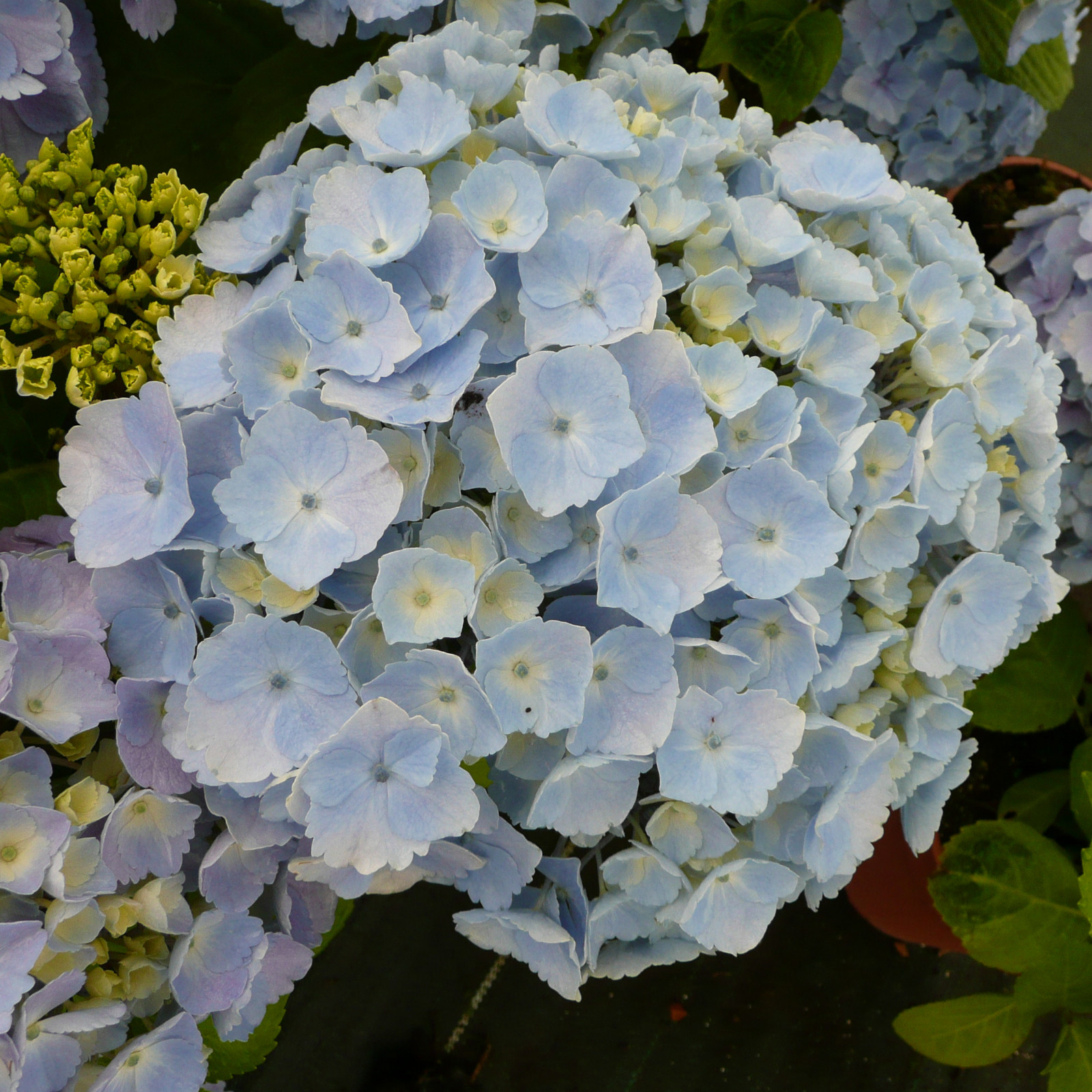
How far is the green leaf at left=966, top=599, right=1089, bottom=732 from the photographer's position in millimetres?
1034

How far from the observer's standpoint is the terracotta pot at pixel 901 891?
3.77 ft

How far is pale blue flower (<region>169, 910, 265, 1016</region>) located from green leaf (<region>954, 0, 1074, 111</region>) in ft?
3.05

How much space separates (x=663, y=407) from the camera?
52 centimetres

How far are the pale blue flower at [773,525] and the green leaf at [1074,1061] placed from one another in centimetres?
61

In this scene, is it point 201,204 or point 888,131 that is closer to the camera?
point 201,204

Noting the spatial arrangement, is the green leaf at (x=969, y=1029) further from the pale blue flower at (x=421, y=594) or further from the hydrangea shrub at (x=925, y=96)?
the hydrangea shrub at (x=925, y=96)

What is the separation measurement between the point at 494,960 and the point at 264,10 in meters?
1.01

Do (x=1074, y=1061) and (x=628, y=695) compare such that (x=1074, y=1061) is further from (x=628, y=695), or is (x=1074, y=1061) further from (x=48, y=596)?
(x=48, y=596)

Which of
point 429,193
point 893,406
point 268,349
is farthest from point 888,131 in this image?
point 268,349

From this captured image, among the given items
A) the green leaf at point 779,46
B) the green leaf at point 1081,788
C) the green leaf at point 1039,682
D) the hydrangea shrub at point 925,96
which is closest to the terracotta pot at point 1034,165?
the hydrangea shrub at point 925,96

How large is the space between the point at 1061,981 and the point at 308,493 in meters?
0.76

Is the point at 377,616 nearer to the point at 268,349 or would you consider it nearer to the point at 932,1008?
the point at 268,349

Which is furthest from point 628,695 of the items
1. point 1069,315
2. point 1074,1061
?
point 1069,315

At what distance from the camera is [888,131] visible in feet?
3.68
